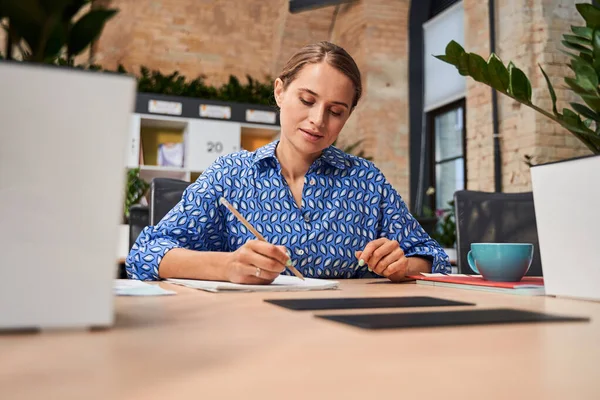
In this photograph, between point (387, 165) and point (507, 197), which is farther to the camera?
point (387, 165)

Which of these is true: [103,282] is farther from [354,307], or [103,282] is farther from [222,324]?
[354,307]

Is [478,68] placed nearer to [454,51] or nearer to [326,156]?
[454,51]

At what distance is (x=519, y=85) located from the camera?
1.73 metres

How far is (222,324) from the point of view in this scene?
55 centimetres

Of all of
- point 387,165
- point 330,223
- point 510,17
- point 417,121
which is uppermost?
point 510,17

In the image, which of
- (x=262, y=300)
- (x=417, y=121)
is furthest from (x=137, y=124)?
(x=262, y=300)

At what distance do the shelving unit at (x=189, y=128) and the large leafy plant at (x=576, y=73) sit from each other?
3502 millimetres

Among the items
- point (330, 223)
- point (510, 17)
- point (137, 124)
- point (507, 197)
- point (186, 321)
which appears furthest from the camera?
point (137, 124)

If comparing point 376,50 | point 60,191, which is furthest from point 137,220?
point 376,50

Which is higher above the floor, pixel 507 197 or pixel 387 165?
pixel 387 165

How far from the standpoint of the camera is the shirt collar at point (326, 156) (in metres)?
1.64

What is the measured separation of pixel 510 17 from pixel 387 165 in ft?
6.86

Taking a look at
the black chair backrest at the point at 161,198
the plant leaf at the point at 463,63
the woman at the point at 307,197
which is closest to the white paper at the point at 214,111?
the black chair backrest at the point at 161,198

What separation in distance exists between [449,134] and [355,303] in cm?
533
